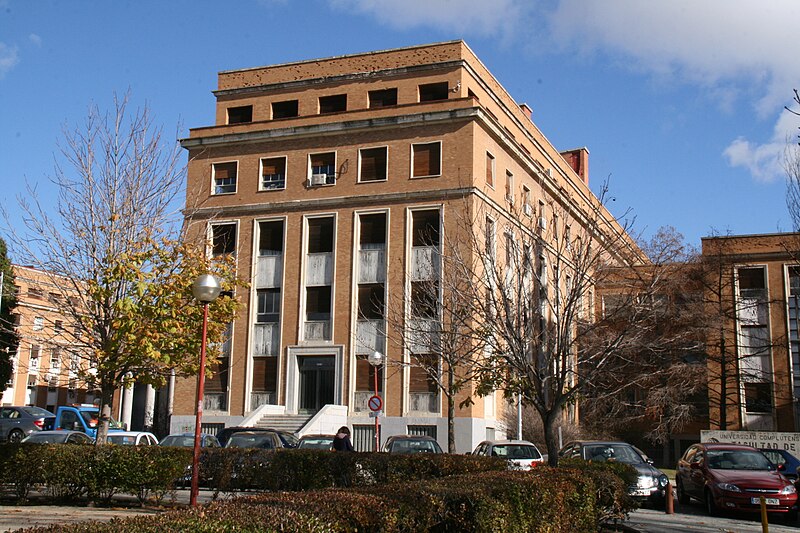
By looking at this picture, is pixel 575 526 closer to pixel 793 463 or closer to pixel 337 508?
pixel 337 508

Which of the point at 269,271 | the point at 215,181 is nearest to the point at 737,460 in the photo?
the point at 269,271

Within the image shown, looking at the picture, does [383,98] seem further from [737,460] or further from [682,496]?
[737,460]

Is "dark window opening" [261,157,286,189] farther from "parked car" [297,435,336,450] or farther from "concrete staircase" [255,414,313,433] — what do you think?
"parked car" [297,435,336,450]

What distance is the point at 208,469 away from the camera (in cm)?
1689

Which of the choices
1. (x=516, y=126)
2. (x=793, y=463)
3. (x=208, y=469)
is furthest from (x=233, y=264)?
(x=516, y=126)

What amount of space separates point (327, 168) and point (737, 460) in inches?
872

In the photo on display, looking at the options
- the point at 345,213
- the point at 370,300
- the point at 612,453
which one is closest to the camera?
the point at 612,453

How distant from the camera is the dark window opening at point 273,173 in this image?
3681 centimetres

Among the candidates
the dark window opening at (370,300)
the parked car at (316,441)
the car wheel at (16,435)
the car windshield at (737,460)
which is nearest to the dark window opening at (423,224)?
the dark window opening at (370,300)

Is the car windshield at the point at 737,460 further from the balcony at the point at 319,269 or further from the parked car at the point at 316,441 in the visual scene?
the balcony at the point at 319,269

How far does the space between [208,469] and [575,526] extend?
8642 mm

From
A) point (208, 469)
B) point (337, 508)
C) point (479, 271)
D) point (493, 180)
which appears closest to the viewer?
point (337, 508)

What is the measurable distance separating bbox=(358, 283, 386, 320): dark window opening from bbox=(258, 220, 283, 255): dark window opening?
4.71m

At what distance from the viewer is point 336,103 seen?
3794cm
